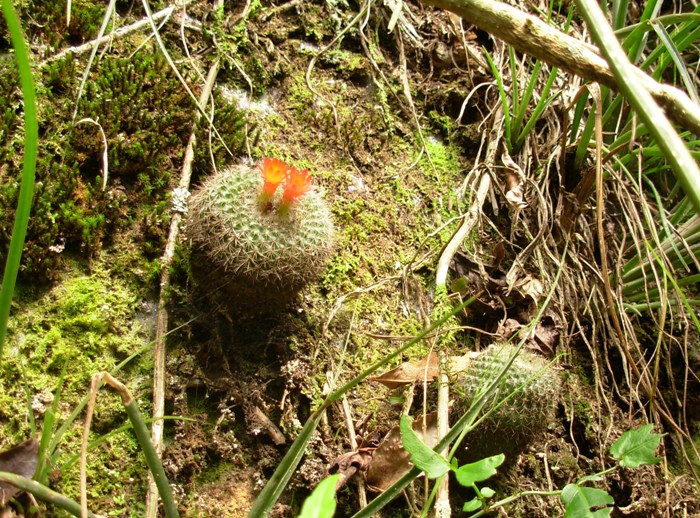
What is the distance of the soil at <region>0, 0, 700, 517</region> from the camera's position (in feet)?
5.26

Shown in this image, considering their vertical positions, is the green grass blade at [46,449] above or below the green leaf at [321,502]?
below

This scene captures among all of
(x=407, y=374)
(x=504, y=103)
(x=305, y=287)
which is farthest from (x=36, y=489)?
(x=504, y=103)

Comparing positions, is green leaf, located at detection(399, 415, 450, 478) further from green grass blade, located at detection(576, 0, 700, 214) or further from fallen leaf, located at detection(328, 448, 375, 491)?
green grass blade, located at detection(576, 0, 700, 214)

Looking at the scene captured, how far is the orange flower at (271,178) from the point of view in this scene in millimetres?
1642

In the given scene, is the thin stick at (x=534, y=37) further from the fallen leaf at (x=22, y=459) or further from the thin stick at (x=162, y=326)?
the fallen leaf at (x=22, y=459)

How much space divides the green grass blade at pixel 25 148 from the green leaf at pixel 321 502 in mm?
603

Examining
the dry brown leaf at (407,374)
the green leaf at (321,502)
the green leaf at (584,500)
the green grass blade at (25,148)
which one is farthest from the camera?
the dry brown leaf at (407,374)

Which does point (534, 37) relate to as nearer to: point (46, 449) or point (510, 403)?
point (510, 403)

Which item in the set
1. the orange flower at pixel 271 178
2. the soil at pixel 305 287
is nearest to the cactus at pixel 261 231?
the orange flower at pixel 271 178

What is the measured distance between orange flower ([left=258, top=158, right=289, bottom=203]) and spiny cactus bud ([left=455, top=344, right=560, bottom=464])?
29.0 inches

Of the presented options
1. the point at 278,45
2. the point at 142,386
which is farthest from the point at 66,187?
the point at 278,45

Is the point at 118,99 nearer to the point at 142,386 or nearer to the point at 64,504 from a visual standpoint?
the point at 142,386

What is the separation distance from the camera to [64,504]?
1.11 meters

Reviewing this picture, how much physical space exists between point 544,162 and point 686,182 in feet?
5.85
